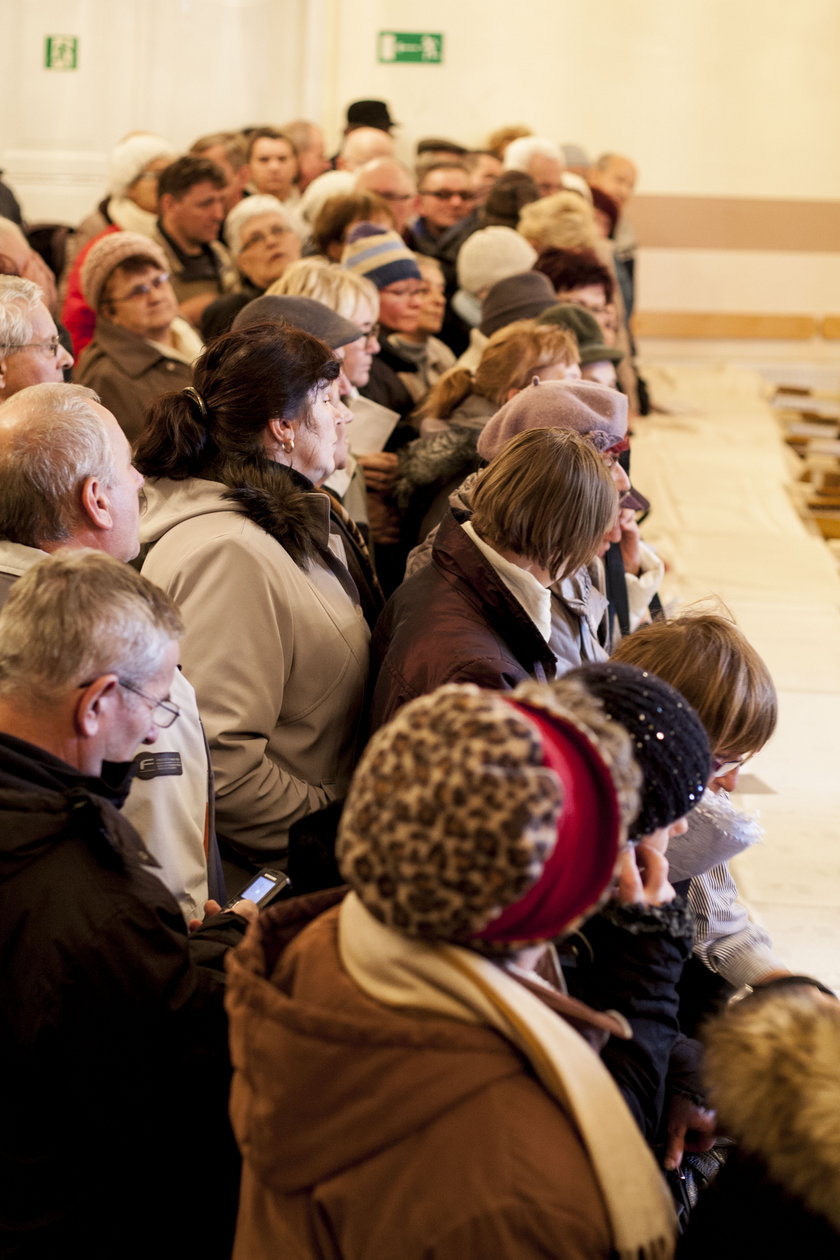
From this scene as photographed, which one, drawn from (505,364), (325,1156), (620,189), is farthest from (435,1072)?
(620,189)

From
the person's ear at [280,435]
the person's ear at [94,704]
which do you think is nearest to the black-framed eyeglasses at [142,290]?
the person's ear at [280,435]

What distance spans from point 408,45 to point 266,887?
10.8 meters

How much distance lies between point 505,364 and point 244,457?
1218mm

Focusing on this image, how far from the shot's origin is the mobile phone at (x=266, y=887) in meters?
2.02

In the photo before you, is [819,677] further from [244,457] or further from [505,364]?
[244,457]

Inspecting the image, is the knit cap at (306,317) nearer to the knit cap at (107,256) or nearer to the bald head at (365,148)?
the knit cap at (107,256)

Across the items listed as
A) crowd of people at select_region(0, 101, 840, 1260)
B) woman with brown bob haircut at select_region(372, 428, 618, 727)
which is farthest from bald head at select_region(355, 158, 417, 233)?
woman with brown bob haircut at select_region(372, 428, 618, 727)

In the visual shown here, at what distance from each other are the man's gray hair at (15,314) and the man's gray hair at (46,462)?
792mm

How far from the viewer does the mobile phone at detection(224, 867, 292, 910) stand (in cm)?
202

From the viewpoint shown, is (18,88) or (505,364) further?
(18,88)

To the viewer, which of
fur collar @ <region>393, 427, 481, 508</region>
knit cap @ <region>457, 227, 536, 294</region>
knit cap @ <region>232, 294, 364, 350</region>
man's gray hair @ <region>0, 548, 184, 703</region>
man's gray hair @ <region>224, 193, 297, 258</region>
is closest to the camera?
man's gray hair @ <region>0, 548, 184, 703</region>

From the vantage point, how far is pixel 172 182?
205 inches

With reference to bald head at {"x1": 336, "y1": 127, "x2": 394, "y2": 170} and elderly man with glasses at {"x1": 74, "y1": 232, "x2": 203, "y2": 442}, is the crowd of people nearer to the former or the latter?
elderly man with glasses at {"x1": 74, "y1": 232, "x2": 203, "y2": 442}

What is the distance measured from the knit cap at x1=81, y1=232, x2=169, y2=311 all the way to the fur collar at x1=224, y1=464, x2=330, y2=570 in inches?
73.4
